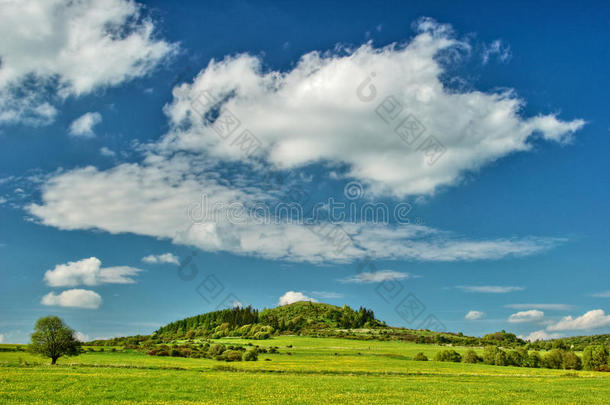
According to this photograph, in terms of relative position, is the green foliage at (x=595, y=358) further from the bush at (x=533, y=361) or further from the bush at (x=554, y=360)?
the bush at (x=533, y=361)

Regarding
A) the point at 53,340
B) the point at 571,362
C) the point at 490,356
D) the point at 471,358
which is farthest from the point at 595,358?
the point at 53,340

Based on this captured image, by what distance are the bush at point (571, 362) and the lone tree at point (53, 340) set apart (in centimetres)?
13126

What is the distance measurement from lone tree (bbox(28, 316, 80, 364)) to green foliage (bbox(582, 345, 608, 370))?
13591 cm

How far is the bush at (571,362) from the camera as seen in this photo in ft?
387

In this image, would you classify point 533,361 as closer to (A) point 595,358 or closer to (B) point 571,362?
(B) point 571,362

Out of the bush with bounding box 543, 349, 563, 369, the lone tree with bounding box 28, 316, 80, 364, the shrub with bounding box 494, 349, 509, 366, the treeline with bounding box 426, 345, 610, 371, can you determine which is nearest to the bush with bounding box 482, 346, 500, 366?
the treeline with bounding box 426, 345, 610, 371

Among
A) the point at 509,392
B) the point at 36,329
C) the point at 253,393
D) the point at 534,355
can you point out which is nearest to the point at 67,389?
the point at 253,393

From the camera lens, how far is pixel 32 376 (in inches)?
1722

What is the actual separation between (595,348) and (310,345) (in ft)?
333

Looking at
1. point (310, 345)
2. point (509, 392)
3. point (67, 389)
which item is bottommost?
point (310, 345)

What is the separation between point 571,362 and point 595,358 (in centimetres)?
671

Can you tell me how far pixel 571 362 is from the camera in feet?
390

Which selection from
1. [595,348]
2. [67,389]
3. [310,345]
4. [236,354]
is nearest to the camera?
[67,389]

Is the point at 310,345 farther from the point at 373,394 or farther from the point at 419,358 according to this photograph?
the point at 373,394
